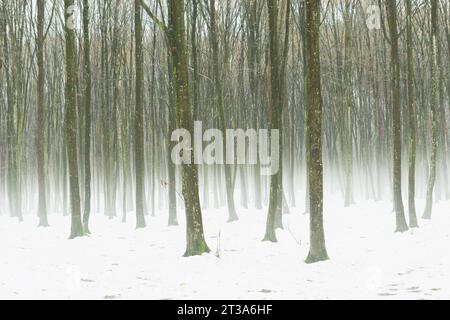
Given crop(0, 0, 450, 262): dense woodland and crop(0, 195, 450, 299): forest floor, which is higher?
crop(0, 0, 450, 262): dense woodland

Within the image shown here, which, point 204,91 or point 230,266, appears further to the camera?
point 204,91

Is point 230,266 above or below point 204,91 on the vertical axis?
below

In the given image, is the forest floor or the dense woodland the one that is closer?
the forest floor

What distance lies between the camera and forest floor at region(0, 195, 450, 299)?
6.93 metres

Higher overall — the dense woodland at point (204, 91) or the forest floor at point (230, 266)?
the dense woodland at point (204, 91)

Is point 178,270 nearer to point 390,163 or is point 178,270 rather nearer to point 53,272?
point 53,272

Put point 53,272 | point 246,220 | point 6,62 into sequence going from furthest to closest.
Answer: point 6,62 → point 246,220 → point 53,272

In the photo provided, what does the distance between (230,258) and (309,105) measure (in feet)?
11.9

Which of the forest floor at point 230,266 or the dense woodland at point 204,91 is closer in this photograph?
the forest floor at point 230,266

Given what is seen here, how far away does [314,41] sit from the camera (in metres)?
9.23

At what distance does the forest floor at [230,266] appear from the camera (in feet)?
22.7

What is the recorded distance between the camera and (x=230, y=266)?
8.99 meters

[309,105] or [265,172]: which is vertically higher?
[309,105]
